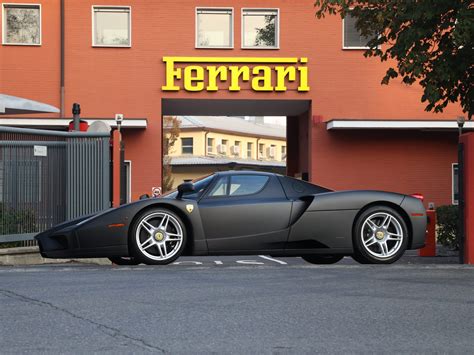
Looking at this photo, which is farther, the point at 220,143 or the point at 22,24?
the point at 220,143

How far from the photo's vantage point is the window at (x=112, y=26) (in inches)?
1087

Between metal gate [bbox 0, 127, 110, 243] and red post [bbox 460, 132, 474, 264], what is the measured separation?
5362 mm

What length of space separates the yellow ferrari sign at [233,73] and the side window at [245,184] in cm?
1677

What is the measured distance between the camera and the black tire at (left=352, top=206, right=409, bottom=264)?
10.5 meters

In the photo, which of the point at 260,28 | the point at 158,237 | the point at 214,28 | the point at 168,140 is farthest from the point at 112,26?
the point at 168,140

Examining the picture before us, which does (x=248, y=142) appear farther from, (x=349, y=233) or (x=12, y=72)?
(x=349, y=233)

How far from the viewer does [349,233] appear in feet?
34.5

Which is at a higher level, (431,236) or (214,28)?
(214,28)

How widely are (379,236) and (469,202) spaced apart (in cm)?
170

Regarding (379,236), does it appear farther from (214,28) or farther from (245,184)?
(214,28)

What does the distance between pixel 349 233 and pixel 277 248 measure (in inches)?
33.7

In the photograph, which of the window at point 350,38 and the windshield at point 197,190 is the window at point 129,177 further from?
the windshield at point 197,190

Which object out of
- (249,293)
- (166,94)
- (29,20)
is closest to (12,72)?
(29,20)

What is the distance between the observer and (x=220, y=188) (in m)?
10.5
